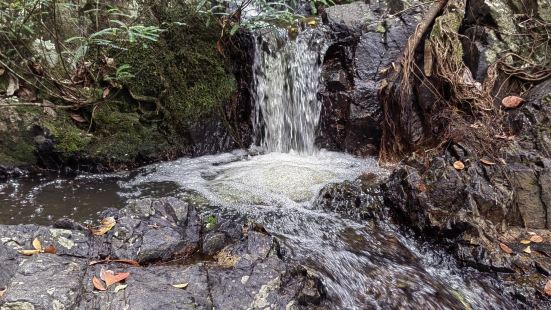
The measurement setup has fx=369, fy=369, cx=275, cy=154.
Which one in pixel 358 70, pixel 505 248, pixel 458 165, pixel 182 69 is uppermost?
pixel 182 69

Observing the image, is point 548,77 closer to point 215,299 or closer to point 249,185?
point 249,185

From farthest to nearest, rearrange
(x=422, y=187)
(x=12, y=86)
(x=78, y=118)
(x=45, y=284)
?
1. (x=78, y=118)
2. (x=12, y=86)
3. (x=422, y=187)
4. (x=45, y=284)

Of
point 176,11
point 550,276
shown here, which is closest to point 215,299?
point 550,276

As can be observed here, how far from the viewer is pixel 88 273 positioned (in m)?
2.61

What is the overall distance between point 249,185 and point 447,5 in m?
4.01

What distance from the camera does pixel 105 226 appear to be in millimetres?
3084

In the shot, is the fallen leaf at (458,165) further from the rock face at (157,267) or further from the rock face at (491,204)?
the rock face at (157,267)

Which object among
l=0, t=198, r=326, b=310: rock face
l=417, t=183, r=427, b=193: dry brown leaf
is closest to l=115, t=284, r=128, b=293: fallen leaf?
l=0, t=198, r=326, b=310: rock face

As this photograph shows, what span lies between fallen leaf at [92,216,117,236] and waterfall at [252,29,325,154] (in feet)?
12.5

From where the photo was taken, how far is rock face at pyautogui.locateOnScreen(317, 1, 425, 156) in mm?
6113

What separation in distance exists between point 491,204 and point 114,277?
352 cm

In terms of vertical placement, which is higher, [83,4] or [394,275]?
[83,4]

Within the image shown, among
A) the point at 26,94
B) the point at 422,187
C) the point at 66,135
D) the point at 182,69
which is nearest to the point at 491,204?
the point at 422,187

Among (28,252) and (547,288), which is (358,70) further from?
(28,252)
